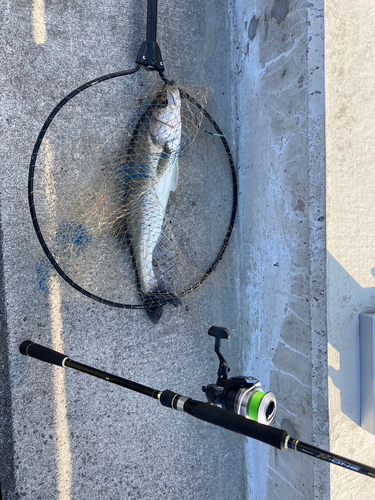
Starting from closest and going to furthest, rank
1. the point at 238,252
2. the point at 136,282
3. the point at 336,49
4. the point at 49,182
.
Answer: the point at 336,49, the point at 49,182, the point at 136,282, the point at 238,252

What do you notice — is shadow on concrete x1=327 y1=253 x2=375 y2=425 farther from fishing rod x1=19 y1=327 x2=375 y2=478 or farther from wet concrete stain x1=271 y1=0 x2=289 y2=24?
wet concrete stain x1=271 y1=0 x2=289 y2=24

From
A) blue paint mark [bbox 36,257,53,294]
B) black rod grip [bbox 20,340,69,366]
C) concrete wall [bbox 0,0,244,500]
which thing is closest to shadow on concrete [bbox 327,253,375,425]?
concrete wall [bbox 0,0,244,500]

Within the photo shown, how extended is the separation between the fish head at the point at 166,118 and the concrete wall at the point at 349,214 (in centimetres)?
74

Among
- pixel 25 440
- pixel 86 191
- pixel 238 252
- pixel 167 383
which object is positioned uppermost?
pixel 86 191

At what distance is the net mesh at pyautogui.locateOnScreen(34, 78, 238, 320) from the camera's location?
2.04 m

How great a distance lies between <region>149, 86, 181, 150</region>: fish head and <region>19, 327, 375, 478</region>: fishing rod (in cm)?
98

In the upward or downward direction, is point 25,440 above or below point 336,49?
below

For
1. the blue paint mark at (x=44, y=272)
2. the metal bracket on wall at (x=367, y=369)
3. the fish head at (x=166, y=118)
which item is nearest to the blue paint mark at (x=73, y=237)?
the blue paint mark at (x=44, y=272)

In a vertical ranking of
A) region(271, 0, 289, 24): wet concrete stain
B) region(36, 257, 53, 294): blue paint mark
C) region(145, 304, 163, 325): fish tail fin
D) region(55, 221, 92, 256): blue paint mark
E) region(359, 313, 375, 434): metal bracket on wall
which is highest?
region(271, 0, 289, 24): wet concrete stain

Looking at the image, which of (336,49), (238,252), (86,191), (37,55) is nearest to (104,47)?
(37,55)

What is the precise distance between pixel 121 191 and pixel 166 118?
1.44 ft

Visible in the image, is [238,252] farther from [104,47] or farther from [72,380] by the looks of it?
[104,47]

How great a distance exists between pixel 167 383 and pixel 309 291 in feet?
3.23

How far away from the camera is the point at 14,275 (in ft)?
6.61
